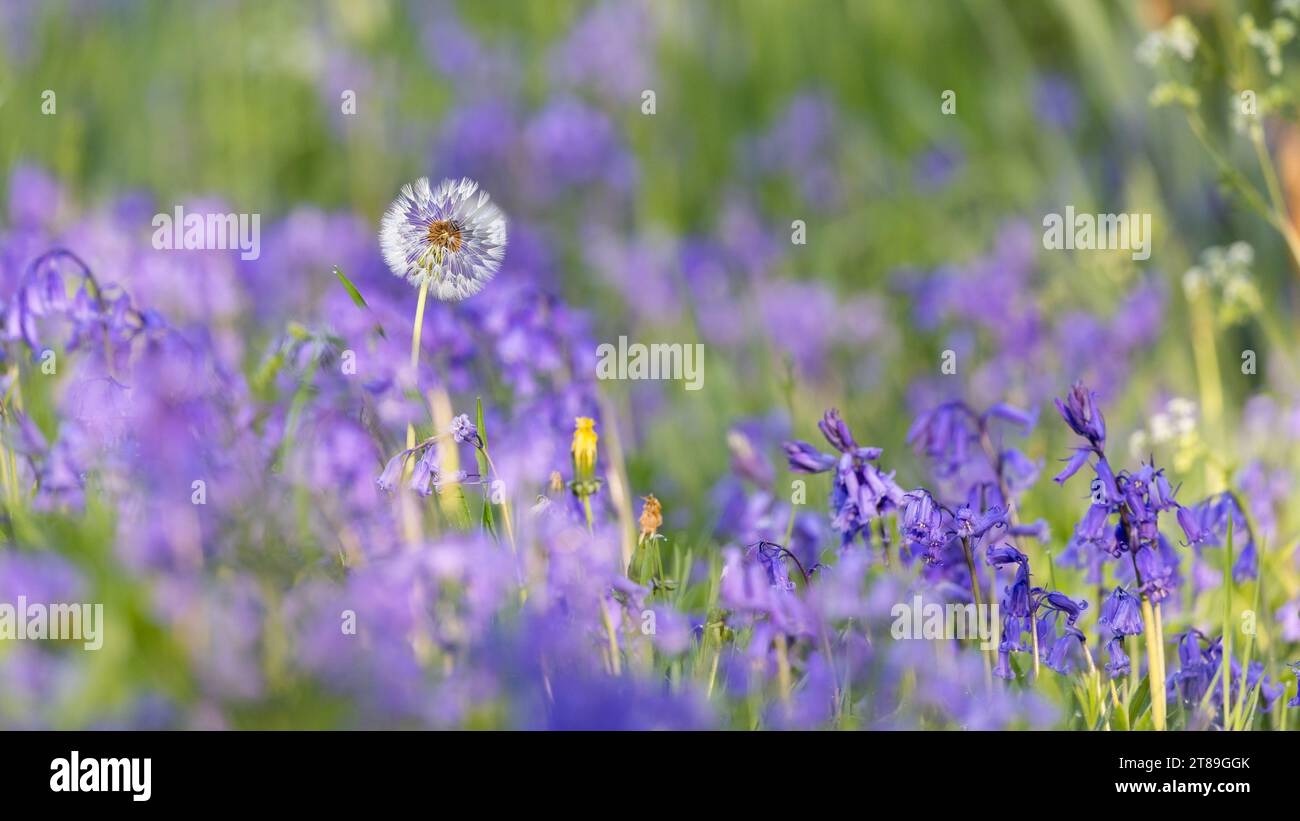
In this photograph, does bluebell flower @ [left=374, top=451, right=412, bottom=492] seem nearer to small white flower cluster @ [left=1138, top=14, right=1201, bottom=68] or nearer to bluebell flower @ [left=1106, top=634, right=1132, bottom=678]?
bluebell flower @ [left=1106, top=634, right=1132, bottom=678]

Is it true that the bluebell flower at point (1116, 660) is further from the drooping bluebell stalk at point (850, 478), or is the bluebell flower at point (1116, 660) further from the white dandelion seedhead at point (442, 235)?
the white dandelion seedhead at point (442, 235)

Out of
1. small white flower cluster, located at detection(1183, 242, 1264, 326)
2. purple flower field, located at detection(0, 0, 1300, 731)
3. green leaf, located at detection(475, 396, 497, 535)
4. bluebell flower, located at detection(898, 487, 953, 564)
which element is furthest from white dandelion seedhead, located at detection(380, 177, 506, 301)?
small white flower cluster, located at detection(1183, 242, 1264, 326)

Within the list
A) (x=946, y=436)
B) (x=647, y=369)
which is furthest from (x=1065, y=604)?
(x=647, y=369)

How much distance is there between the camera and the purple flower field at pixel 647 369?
221 centimetres

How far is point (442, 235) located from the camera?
98.3 inches

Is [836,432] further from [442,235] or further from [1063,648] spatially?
[442,235]

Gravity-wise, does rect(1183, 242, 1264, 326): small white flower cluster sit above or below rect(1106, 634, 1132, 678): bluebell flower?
above

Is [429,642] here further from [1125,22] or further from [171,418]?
[1125,22]

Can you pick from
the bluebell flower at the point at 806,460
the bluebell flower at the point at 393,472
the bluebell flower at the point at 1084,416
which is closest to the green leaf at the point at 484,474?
the bluebell flower at the point at 393,472

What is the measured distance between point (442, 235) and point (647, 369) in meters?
1.99

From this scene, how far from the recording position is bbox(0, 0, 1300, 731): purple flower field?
7.25ft

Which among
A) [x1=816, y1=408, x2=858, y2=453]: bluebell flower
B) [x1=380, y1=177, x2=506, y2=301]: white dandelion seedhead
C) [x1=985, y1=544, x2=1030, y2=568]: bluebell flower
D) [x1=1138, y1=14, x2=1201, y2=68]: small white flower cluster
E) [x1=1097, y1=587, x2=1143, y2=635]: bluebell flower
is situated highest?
[x1=1138, y1=14, x2=1201, y2=68]: small white flower cluster

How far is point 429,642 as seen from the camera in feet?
7.20
